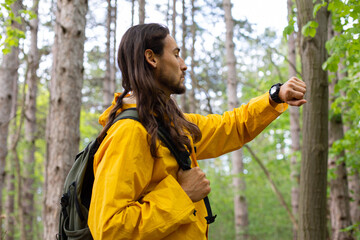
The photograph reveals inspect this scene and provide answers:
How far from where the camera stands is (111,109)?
217 cm

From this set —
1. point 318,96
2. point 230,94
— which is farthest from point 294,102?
point 230,94

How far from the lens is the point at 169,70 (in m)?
2.26

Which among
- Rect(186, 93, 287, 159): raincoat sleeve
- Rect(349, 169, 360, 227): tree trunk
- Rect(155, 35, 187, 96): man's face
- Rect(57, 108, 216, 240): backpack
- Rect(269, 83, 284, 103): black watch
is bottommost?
Rect(349, 169, 360, 227): tree trunk

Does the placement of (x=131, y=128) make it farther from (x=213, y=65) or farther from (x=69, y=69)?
(x=213, y=65)

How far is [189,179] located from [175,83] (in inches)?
23.3

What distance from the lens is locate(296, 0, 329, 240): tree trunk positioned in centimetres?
382

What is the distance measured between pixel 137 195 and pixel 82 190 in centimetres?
33

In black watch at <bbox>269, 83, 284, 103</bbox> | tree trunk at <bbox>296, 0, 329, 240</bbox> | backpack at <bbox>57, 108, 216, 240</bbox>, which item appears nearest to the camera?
backpack at <bbox>57, 108, 216, 240</bbox>

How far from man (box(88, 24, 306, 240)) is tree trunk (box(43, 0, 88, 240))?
254cm

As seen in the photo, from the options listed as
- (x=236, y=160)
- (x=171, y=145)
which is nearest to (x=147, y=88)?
(x=171, y=145)

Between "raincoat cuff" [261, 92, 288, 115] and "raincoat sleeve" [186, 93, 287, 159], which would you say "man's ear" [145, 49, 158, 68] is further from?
"raincoat cuff" [261, 92, 288, 115]

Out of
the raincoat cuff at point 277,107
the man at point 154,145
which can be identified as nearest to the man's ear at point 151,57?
the man at point 154,145

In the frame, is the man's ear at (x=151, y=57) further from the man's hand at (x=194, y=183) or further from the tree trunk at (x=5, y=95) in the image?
the tree trunk at (x=5, y=95)

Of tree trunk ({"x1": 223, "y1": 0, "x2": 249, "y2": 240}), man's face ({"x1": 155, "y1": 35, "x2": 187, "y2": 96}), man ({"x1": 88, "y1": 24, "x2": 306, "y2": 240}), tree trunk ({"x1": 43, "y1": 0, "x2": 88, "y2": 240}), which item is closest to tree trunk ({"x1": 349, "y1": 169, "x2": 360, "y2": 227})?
tree trunk ({"x1": 223, "y1": 0, "x2": 249, "y2": 240})
